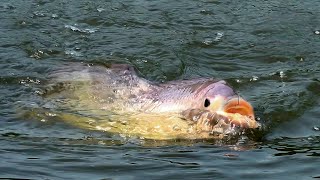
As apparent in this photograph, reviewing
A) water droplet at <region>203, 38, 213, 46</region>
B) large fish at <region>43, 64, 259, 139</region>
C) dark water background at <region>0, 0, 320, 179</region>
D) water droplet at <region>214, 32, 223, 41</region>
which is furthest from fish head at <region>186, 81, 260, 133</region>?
water droplet at <region>214, 32, 223, 41</region>

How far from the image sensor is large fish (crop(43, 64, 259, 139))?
550 cm

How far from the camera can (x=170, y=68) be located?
25.4ft

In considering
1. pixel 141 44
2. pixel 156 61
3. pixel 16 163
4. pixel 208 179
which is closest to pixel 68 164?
pixel 16 163

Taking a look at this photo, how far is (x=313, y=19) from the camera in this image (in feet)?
31.2

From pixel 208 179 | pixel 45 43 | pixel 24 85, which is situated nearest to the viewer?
pixel 208 179

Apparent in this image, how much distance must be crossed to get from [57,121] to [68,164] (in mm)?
1357

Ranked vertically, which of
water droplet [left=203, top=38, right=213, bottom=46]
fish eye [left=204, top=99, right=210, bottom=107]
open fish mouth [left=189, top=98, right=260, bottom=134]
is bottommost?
open fish mouth [left=189, top=98, right=260, bottom=134]

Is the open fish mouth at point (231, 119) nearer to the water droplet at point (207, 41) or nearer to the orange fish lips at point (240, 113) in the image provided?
the orange fish lips at point (240, 113)

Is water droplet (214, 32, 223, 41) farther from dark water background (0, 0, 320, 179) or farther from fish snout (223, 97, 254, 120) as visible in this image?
fish snout (223, 97, 254, 120)

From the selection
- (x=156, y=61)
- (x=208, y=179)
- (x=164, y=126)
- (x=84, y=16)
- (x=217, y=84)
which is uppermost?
(x=84, y=16)

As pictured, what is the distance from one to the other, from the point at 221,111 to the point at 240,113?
16 cm

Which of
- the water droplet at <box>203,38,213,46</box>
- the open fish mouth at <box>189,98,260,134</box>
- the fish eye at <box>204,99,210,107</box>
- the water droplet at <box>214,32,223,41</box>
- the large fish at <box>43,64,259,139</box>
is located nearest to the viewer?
the open fish mouth at <box>189,98,260,134</box>

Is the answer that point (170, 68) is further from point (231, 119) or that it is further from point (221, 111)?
point (231, 119)

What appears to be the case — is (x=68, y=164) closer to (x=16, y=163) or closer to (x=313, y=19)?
(x=16, y=163)
